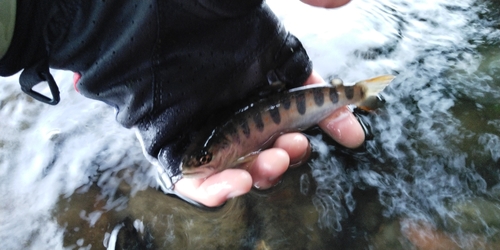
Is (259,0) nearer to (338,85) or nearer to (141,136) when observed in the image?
(338,85)

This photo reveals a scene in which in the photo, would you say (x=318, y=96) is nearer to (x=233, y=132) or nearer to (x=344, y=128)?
(x=344, y=128)

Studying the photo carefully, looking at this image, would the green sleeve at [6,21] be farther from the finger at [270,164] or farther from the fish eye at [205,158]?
the finger at [270,164]

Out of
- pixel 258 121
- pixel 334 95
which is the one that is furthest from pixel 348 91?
pixel 258 121

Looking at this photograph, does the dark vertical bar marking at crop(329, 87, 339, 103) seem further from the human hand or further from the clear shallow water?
the clear shallow water

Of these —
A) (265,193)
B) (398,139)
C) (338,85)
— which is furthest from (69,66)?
(398,139)

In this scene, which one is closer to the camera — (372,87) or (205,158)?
(205,158)
